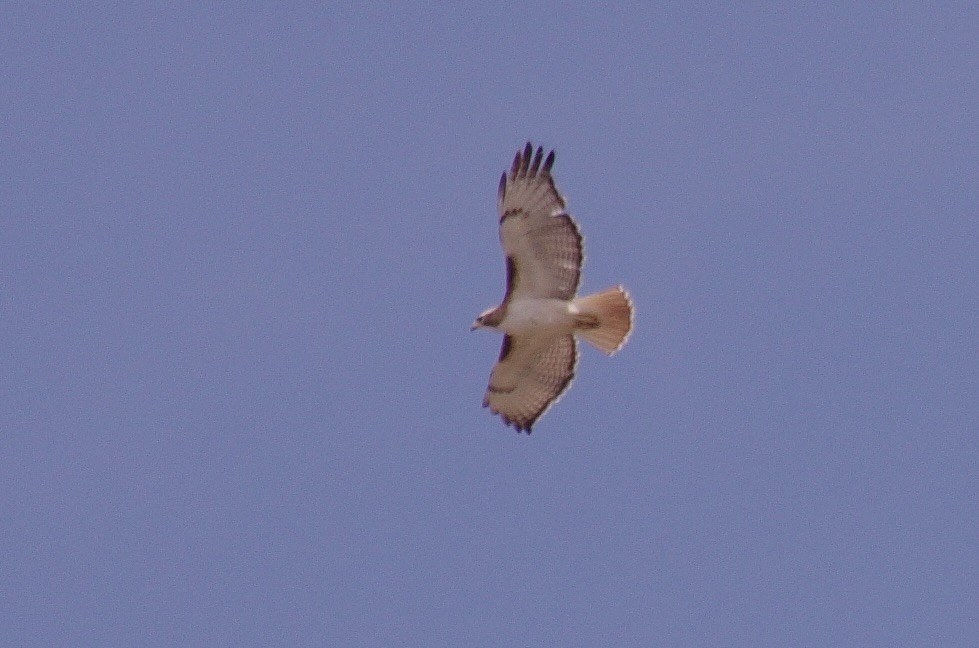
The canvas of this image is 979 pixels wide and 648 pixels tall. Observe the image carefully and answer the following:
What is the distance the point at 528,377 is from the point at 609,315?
148 cm

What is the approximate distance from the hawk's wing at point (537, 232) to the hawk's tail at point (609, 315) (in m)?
0.18

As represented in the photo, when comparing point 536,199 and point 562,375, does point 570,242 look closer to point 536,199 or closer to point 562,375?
point 536,199

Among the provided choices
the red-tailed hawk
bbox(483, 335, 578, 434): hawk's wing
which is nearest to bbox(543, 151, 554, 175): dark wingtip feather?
the red-tailed hawk

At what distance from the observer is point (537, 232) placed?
65.2 ft

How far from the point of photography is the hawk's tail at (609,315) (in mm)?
20000

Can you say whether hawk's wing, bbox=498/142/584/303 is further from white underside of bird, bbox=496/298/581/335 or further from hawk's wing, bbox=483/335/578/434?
hawk's wing, bbox=483/335/578/434

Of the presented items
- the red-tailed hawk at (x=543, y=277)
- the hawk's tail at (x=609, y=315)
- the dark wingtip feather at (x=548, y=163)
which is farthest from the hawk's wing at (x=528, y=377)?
the dark wingtip feather at (x=548, y=163)

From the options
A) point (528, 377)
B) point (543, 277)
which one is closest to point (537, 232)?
point (543, 277)

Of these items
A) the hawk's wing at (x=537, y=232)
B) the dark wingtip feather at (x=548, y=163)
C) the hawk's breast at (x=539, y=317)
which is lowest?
the hawk's breast at (x=539, y=317)

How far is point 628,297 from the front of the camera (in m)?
20.0

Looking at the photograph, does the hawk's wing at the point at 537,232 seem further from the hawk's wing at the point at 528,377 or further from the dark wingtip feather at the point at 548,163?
Result: the hawk's wing at the point at 528,377

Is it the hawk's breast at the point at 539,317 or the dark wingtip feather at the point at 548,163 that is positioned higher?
the dark wingtip feather at the point at 548,163

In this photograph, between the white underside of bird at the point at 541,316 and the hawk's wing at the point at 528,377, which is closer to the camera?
the white underside of bird at the point at 541,316

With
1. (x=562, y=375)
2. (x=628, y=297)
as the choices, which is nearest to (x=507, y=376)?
(x=562, y=375)
